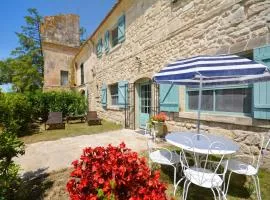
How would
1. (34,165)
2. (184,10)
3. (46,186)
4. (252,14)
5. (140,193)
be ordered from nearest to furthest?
(140,193)
(46,186)
(252,14)
(34,165)
(184,10)

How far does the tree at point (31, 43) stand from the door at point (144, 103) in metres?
20.2

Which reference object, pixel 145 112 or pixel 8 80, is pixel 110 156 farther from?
pixel 8 80

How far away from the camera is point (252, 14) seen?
363 cm

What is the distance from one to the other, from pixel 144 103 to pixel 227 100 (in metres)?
3.91

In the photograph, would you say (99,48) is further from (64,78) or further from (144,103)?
(64,78)

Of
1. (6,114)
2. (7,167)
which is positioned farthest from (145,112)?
(7,167)

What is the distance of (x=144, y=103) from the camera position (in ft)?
25.5

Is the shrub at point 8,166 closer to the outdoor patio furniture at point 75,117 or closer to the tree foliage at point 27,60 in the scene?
the outdoor patio furniture at point 75,117

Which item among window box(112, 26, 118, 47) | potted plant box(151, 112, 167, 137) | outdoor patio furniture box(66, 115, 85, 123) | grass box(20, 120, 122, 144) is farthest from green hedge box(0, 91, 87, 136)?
potted plant box(151, 112, 167, 137)

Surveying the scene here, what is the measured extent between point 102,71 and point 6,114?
6.36 meters

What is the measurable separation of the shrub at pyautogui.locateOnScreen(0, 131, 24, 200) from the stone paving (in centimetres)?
128

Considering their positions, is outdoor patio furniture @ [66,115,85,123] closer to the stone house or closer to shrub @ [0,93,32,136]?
the stone house

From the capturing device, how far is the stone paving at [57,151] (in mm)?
4086

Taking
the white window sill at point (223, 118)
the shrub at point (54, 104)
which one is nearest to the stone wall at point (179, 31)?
the white window sill at point (223, 118)
